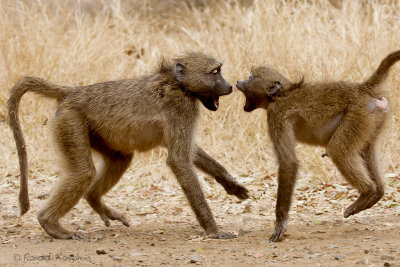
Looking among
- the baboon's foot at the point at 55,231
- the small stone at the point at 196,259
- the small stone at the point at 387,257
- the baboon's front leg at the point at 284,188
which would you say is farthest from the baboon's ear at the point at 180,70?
the small stone at the point at 387,257

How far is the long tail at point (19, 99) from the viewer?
448cm

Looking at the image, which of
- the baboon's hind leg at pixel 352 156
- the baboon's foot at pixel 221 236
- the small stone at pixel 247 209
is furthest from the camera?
the small stone at pixel 247 209

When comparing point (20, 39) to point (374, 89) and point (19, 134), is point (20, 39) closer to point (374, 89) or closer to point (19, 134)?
point (19, 134)

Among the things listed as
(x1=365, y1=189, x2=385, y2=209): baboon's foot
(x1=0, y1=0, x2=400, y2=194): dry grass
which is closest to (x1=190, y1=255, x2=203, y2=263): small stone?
(x1=365, y1=189, x2=385, y2=209): baboon's foot

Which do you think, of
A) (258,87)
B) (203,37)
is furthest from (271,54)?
(258,87)

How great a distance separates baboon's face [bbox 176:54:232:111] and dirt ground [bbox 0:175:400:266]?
1012mm

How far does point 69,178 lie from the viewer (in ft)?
14.4

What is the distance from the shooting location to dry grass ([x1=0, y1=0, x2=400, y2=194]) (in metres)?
6.35

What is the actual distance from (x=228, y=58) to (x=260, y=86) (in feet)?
9.06

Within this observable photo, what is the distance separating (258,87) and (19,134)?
71.1 inches

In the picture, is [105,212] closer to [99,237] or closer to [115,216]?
[115,216]

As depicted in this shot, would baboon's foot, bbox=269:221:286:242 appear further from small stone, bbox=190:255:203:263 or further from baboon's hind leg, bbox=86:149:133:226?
baboon's hind leg, bbox=86:149:133:226

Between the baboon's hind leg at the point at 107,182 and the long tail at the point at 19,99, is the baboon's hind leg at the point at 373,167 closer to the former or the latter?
the baboon's hind leg at the point at 107,182

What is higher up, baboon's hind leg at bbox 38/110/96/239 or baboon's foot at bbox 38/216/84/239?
baboon's hind leg at bbox 38/110/96/239
